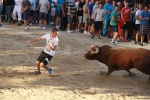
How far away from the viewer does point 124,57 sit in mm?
10578

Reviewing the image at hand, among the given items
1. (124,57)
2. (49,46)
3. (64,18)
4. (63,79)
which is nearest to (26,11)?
(64,18)

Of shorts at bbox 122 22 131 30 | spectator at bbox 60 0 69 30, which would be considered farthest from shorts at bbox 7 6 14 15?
shorts at bbox 122 22 131 30

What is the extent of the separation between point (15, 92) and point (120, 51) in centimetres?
334

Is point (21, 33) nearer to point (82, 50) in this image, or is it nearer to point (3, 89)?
point (82, 50)

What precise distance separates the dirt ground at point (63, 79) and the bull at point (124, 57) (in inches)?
14.2

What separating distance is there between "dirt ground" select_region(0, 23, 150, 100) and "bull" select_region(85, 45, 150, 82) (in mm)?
360

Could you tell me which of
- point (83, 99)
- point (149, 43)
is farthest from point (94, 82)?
point (149, 43)

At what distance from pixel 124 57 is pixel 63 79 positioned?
1.73 m

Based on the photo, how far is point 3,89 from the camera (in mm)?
9102

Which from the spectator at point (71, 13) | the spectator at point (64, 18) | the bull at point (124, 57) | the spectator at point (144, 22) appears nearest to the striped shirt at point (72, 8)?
the spectator at point (71, 13)

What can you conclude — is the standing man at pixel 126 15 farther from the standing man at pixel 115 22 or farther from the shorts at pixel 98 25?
the shorts at pixel 98 25

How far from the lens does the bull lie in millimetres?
10328

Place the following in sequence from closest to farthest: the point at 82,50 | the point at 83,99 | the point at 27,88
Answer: the point at 83,99, the point at 27,88, the point at 82,50

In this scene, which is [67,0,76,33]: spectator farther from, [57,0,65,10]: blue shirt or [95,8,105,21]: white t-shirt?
[95,8,105,21]: white t-shirt
